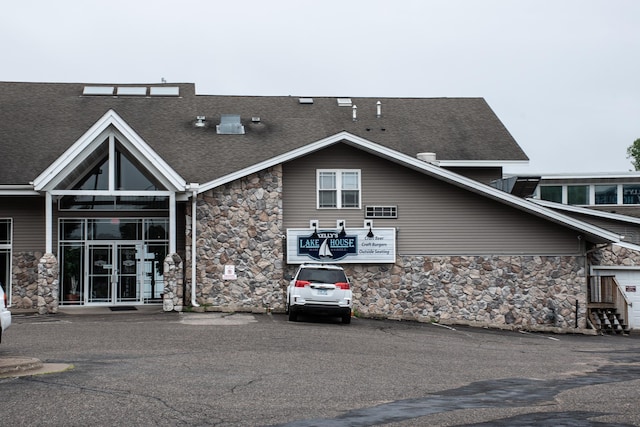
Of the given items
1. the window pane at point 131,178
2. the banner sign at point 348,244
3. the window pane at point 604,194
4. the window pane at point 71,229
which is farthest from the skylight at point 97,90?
the window pane at point 604,194

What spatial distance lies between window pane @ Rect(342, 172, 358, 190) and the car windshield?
5.58 m

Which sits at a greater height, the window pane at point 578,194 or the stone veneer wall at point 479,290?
the window pane at point 578,194

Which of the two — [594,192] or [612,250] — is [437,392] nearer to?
[612,250]

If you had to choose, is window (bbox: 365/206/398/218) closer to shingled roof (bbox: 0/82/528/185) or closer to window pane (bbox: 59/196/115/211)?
shingled roof (bbox: 0/82/528/185)

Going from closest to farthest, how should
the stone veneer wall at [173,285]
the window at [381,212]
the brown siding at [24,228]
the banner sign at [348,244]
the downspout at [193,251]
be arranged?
the stone veneer wall at [173,285]
the downspout at [193,251]
the brown siding at [24,228]
the banner sign at [348,244]
the window at [381,212]

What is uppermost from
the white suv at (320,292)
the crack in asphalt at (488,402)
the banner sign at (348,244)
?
the banner sign at (348,244)

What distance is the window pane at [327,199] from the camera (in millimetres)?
29234

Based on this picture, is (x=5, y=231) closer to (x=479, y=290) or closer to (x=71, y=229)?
(x=71, y=229)

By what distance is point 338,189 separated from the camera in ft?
96.2

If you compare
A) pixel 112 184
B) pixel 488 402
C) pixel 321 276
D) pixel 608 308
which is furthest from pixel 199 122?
pixel 488 402

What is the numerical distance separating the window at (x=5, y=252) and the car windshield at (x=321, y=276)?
33.8 feet

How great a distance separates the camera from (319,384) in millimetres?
13125

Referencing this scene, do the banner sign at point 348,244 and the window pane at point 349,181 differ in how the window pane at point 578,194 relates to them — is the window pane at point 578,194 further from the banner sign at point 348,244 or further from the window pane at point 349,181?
the window pane at point 349,181

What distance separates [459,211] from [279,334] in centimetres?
1112
